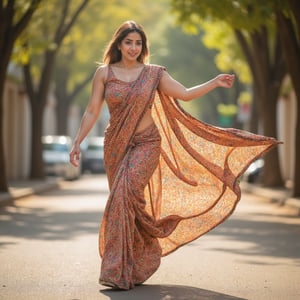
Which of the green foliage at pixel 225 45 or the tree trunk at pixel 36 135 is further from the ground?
the green foliage at pixel 225 45

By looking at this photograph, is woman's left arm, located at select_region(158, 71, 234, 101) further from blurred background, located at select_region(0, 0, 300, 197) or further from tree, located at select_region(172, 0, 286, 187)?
tree, located at select_region(172, 0, 286, 187)

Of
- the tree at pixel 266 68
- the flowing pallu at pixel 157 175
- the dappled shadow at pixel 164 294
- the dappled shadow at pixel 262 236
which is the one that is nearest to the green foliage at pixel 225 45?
the tree at pixel 266 68

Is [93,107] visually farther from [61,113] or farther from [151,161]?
[61,113]

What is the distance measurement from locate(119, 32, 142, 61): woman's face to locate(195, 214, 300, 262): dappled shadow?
10.4ft

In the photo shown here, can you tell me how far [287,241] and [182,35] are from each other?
42863 millimetres

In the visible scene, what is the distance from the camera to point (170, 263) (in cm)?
865

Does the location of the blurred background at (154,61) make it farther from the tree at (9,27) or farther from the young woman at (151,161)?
the young woman at (151,161)

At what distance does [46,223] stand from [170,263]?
17.7ft

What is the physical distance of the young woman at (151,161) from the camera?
6.83 metres

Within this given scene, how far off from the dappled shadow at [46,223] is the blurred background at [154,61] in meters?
2.69

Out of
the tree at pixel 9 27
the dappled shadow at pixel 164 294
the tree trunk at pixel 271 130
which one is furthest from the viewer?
the tree trunk at pixel 271 130

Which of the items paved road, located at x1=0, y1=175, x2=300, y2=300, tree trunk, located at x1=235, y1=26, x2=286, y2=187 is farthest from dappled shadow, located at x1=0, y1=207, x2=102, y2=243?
tree trunk, located at x1=235, y1=26, x2=286, y2=187

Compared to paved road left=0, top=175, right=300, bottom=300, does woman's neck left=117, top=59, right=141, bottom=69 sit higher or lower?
higher

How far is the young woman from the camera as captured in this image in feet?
22.4
